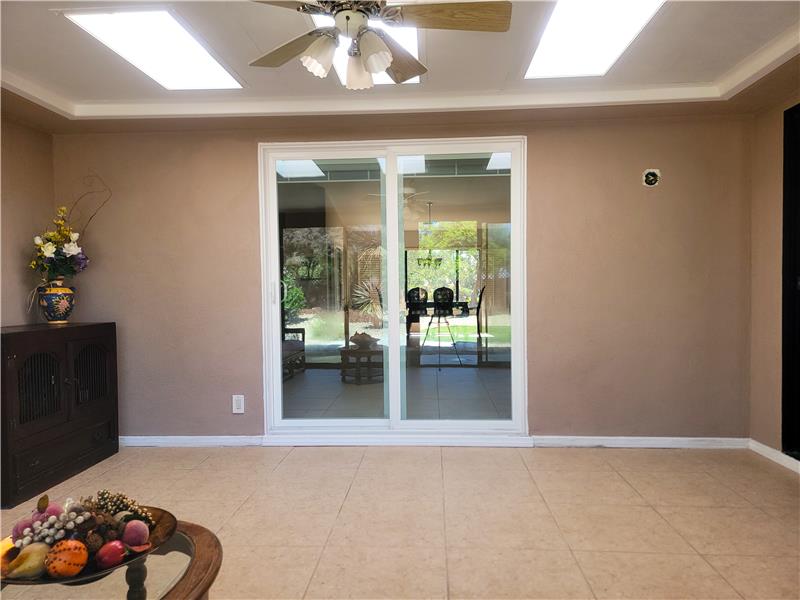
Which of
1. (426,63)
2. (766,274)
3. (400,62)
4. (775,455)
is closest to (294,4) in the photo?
(400,62)

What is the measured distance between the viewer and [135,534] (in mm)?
1393

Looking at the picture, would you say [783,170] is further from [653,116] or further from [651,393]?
[651,393]

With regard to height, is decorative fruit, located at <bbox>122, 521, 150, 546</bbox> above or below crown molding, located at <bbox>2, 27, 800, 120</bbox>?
below

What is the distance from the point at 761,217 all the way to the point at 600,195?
112 cm

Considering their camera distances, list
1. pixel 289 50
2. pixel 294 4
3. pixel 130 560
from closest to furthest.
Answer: pixel 130 560
pixel 294 4
pixel 289 50

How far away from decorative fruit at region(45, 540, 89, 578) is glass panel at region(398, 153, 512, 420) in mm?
2595

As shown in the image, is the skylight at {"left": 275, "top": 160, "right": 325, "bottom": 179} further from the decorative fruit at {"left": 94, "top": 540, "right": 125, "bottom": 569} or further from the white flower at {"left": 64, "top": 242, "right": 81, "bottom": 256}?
the decorative fruit at {"left": 94, "top": 540, "right": 125, "bottom": 569}

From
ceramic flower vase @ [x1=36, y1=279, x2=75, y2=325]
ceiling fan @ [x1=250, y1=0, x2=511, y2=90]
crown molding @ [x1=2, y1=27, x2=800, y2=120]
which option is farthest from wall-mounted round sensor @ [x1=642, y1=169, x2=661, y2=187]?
ceramic flower vase @ [x1=36, y1=279, x2=75, y2=325]

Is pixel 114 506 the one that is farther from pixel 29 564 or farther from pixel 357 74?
pixel 357 74

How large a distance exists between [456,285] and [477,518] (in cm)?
178

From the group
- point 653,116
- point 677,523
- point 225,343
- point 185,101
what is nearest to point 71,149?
point 185,101

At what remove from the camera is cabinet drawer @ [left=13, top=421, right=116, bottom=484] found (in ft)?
8.97

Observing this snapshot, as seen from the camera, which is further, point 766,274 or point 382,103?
point 766,274

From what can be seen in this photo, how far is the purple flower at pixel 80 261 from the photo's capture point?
338 centimetres
